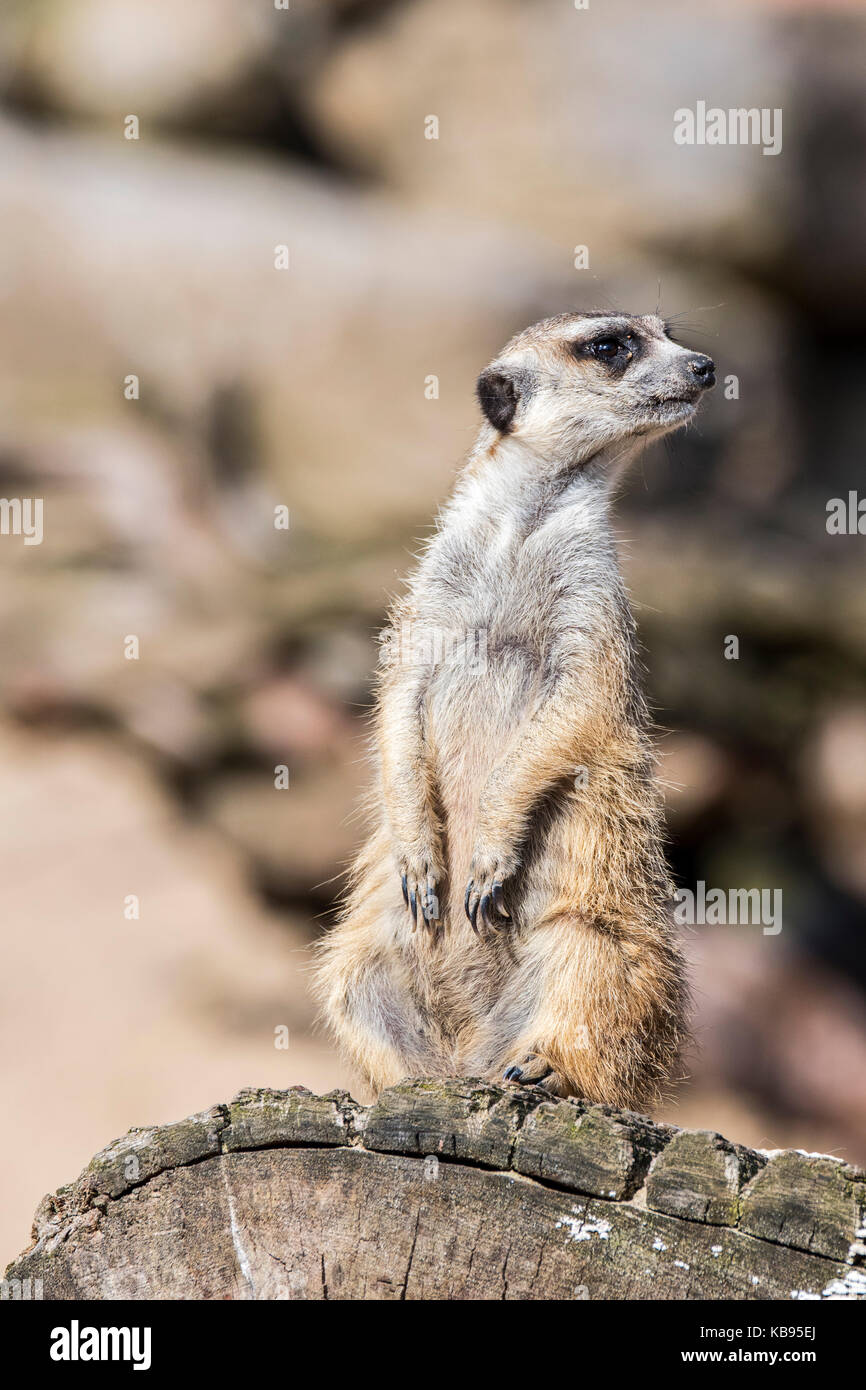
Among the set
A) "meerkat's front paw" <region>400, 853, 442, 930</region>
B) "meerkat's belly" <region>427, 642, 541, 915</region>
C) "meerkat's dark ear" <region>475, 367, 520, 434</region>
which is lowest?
"meerkat's front paw" <region>400, 853, 442, 930</region>

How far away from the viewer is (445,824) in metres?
3.31

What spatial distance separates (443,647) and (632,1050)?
1115 mm

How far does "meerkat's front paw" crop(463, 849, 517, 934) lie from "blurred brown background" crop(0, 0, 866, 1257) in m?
4.99

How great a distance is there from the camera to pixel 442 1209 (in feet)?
6.12

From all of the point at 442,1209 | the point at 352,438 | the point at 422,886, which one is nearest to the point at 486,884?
the point at 422,886

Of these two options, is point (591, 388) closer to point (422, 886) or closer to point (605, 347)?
point (605, 347)

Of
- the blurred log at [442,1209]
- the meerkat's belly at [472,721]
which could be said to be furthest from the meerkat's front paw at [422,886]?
the blurred log at [442,1209]

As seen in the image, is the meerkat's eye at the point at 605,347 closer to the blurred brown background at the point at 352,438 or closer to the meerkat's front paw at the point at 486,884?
the meerkat's front paw at the point at 486,884

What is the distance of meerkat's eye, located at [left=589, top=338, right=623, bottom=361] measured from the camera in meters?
3.54

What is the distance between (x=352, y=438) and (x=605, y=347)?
18.3 ft

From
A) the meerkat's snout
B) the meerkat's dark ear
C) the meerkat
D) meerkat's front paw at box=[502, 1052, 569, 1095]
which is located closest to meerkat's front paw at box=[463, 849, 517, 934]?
the meerkat

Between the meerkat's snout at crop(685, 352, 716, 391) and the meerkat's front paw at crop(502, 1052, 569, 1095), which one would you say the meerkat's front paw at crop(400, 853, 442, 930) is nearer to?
the meerkat's front paw at crop(502, 1052, 569, 1095)

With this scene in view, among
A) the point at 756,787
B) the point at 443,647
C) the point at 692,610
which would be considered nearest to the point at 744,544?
the point at 692,610
